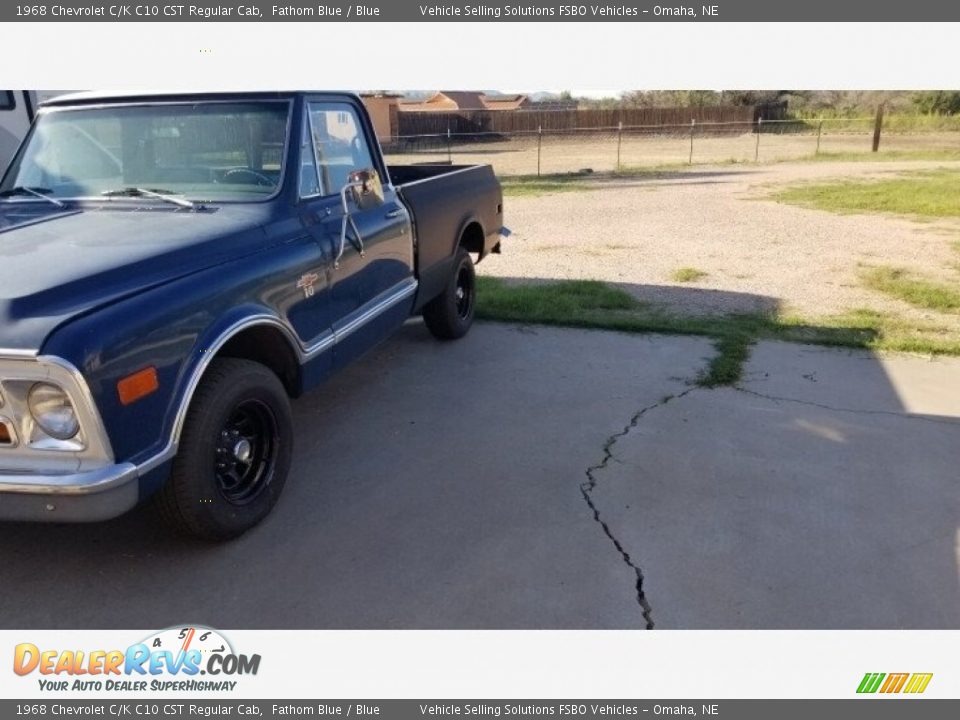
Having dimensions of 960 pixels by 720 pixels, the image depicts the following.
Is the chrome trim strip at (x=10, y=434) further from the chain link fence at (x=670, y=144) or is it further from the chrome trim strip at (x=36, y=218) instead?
the chain link fence at (x=670, y=144)

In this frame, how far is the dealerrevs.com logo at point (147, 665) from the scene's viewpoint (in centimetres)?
272

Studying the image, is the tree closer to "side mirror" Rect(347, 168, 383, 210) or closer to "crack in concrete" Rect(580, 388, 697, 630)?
"crack in concrete" Rect(580, 388, 697, 630)

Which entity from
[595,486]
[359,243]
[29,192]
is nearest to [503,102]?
[359,243]

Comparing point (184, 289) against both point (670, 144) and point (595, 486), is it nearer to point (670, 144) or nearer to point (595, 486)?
point (595, 486)

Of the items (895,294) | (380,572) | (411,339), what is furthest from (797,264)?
(380,572)

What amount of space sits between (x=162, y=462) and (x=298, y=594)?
0.76 meters

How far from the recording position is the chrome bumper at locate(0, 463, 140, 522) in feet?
8.52

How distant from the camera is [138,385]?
8.86 feet

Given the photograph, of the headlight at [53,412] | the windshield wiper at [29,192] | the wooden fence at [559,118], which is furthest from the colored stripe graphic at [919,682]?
the wooden fence at [559,118]

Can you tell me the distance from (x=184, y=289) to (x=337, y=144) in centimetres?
190

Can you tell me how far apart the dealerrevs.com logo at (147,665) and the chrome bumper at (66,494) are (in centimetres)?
54

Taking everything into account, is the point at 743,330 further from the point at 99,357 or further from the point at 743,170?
A: the point at 743,170

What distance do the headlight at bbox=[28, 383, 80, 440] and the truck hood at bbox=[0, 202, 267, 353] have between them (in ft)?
0.61

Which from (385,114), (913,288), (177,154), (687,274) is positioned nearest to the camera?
(177,154)
